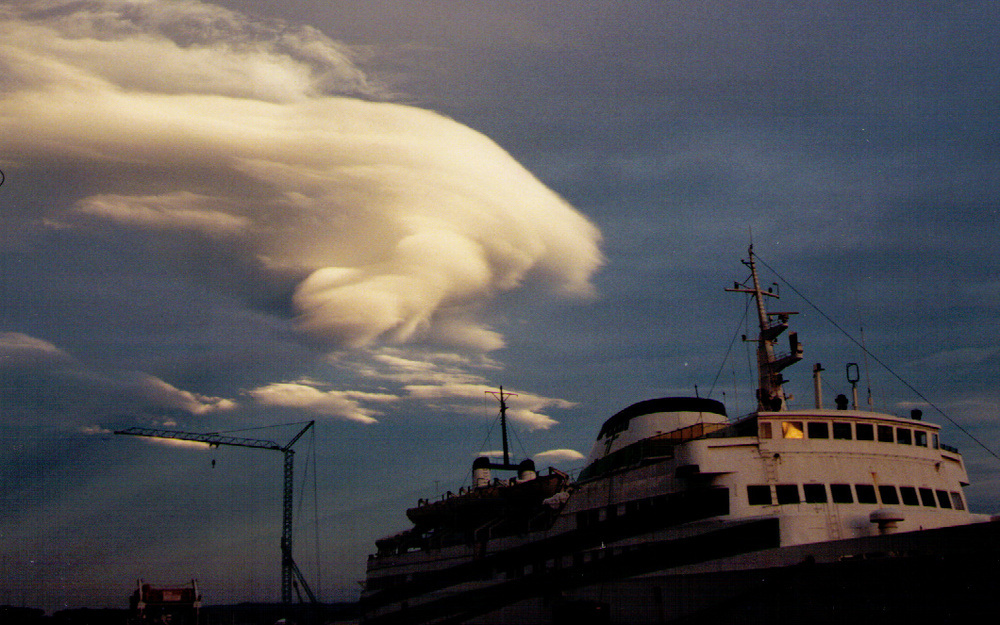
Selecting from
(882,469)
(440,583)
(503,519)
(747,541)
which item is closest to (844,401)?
(882,469)

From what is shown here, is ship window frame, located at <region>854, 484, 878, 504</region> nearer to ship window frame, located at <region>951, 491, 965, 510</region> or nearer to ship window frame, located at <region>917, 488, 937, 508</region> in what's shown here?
ship window frame, located at <region>917, 488, 937, 508</region>

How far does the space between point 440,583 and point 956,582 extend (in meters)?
32.1

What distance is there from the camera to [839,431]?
92.1 ft

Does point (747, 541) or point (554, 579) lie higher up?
point (747, 541)

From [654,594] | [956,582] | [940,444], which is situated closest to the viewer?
[956,582]

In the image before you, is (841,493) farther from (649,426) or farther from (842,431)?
(649,426)

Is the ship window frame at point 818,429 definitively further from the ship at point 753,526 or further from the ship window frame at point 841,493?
the ship window frame at point 841,493

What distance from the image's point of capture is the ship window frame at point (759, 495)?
26875 mm

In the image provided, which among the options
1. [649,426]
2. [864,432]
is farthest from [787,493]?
[649,426]

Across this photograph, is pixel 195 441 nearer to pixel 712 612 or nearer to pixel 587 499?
pixel 587 499

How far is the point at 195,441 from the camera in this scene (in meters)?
122

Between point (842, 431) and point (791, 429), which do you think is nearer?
point (791, 429)

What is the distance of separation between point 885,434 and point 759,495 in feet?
19.2

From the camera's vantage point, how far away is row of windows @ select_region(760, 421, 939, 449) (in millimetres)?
27906
